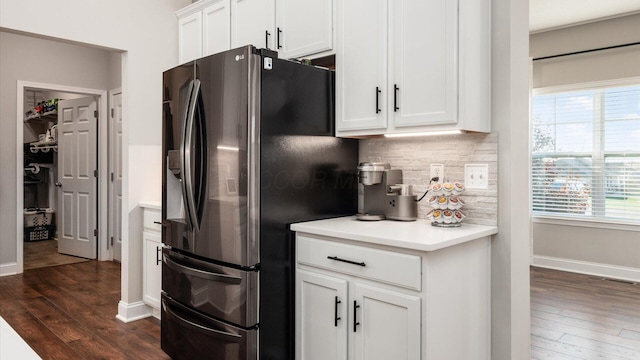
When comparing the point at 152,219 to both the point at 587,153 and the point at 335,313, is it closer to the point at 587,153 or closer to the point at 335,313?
the point at 335,313

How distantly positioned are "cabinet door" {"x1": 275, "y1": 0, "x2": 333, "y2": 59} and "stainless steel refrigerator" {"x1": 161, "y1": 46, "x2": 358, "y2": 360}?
24 cm

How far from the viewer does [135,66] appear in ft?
11.1

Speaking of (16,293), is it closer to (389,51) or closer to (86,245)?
(86,245)

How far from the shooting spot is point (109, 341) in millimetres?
2896

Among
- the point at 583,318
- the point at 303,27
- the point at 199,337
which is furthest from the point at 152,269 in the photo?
the point at 583,318

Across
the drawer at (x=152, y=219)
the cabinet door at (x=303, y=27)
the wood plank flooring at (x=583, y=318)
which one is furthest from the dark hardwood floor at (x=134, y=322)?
the cabinet door at (x=303, y=27)

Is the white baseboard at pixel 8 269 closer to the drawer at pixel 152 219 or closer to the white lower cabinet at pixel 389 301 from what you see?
the drawer at pixel 152 219

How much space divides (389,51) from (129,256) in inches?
98.7

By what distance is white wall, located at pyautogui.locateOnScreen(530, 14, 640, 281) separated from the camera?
4602 mm

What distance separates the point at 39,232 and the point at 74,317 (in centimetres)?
421

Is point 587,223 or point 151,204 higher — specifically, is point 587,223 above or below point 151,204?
below

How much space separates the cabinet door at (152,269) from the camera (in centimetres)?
314

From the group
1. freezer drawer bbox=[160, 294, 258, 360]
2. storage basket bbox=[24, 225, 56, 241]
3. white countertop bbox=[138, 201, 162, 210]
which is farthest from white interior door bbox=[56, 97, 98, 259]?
freezer drawer bbox=[160, 294, 258, 360]

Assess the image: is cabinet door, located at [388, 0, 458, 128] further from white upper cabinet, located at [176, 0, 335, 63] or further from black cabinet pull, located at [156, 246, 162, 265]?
black cabinet pull, located at [156, 246, 162, 265]
